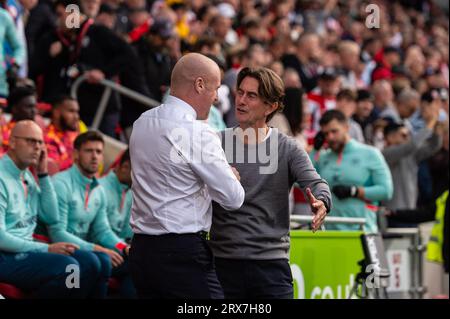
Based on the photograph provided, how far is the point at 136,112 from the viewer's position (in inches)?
495

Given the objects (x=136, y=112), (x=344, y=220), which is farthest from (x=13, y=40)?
(x=344, y=220)

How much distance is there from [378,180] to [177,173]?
190 inches

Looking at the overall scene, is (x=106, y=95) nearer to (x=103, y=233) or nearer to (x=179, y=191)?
(x=103, y=233)

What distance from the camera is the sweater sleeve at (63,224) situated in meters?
8.42

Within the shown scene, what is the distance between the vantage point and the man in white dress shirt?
17.7 feet

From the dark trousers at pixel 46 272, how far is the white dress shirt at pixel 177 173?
243 cm

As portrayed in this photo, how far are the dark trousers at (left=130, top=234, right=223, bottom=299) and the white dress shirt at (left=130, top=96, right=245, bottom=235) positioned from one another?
0.06 meters

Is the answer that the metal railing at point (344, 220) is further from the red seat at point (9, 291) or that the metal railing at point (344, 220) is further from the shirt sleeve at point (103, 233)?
the red seat at point (9, 291)

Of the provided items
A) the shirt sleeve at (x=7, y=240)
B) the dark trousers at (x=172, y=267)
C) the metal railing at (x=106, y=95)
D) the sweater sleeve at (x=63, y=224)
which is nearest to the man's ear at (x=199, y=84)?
the dark trousers at (x=172, y=267)

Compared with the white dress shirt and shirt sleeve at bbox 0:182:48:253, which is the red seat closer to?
shirt sleeve at bbox 0:182:48:253

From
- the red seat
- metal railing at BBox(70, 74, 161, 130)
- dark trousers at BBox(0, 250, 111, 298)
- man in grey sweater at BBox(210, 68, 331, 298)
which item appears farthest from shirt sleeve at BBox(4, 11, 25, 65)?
man in grey sweater at BBox(210, 68, 331, 298)
